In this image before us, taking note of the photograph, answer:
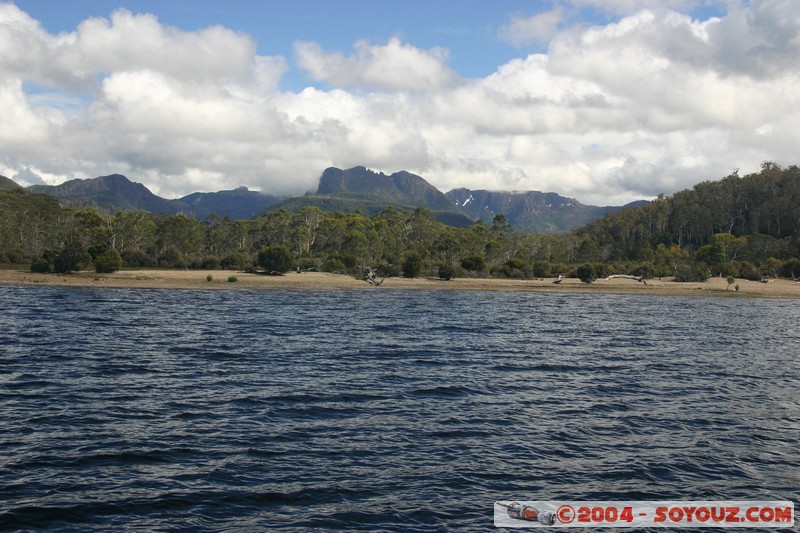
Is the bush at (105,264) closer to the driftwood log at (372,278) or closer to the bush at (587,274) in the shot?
the driftwood log at (372,278)

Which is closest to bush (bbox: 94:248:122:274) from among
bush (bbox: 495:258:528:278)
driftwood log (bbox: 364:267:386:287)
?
driftwood log (bbox: 364:267:386:287)

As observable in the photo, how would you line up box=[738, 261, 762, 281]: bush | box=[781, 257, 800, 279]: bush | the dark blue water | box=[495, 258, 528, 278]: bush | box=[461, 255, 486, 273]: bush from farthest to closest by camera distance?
box=[781, 257, 800, 279]: bush < box=[495, 258, 528, 278]: bush < box=[461, 255, 486, 273]: bush < box=[738, 261, 762, 281]: bush < the dark blue water

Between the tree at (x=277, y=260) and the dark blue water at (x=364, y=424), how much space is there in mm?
66787

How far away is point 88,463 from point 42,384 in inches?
428

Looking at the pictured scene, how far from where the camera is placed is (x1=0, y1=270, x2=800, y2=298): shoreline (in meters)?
92.9

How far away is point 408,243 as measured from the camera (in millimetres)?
171250

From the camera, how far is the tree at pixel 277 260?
114 meters

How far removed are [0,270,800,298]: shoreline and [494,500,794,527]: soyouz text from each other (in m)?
83.2

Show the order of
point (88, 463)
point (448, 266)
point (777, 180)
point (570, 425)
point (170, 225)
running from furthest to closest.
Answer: point (777, 180) → point (170, 225) → point (448, 266) → point (570, 425) → point (88, 463)

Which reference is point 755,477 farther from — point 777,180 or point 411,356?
point 777,180

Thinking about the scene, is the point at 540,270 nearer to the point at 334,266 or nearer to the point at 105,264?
the point at 334,266

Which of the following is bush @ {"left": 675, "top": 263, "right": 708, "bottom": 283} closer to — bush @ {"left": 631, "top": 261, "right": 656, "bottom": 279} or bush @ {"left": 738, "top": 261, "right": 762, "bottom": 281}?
bush @ {"left": 631, "top": 261, "right": 656, "bottom": 279}

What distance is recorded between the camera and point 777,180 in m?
190

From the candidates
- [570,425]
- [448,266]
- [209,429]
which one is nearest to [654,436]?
[570,425]
